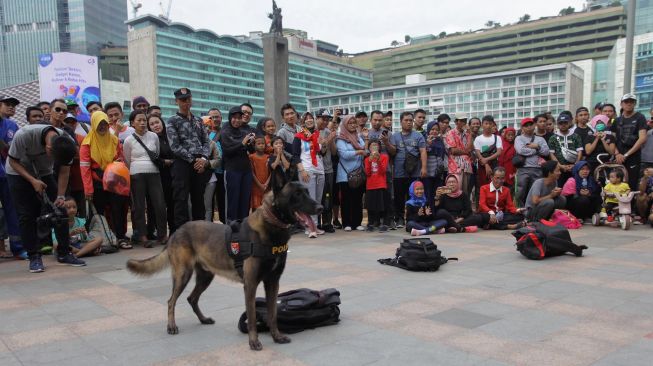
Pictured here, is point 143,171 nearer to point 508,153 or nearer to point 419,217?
point 419,217

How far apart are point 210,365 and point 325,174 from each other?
6.50 metres

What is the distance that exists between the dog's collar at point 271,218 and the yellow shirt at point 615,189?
A: 838cm

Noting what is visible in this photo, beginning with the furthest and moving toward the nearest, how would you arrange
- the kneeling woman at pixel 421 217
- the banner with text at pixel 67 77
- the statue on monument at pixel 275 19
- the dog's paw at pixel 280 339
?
the banner with text at pixel 67 77, the statue on monument at pixel 275 19, the kneeling woman at pixel 421 217, the dog's paw at pixel 280 339

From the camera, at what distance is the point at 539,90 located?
355 ft

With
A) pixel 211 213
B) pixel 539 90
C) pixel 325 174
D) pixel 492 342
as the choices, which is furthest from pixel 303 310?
pixel 539 90

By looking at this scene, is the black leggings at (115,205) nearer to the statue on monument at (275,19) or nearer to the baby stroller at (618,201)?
the baby stroller at (618,201)

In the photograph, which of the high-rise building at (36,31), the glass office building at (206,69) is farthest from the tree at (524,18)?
the high-rise building at (36,31)

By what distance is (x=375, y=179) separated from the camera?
9414 mm

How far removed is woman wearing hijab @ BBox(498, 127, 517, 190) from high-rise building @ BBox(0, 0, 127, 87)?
472 feet

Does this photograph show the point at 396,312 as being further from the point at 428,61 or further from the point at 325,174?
the point at 428,61

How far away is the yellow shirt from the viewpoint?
915 centimetres

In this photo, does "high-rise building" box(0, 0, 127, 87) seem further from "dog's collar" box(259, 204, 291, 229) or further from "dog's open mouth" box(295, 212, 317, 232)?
"dog's open mouth" box(295, 212, 317, 232)

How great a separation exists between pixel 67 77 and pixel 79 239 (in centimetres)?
1966

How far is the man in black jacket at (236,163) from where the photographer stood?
315 inches
